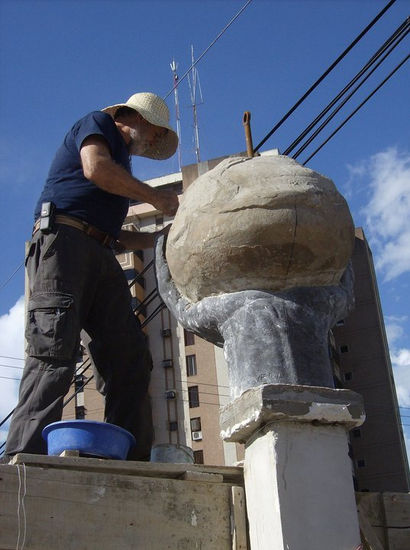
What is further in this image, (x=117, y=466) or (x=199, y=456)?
(x=199, y=456)

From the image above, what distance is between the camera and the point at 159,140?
458cm

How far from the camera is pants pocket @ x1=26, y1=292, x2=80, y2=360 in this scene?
3555 millimetres

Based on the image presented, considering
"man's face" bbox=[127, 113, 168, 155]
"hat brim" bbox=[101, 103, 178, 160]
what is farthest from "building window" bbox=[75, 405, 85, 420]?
"man's face" bbox=[127, 113, 168, 155]

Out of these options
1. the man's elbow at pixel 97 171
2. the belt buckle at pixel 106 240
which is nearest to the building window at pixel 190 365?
the belt buckle at pixel 106 240

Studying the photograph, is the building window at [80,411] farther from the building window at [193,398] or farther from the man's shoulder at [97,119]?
the man's shoulder at [97,119]

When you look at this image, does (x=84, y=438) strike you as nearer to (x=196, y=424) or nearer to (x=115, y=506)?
(x=115, y=506)

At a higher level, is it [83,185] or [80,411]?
[80,411]

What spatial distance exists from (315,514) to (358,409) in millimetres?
463

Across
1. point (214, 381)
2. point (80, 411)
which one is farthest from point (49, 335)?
point (80, 411)

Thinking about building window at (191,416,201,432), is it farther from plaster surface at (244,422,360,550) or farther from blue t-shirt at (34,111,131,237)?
plaster surface at (244,422,360,550)

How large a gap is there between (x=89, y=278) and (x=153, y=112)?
1.09m

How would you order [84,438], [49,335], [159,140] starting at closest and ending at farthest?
Answer: 1. [84,438]
2. [49,335]
3. [159,140]

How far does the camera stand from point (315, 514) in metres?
2.77

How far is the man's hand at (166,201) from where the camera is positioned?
13.1 ft
